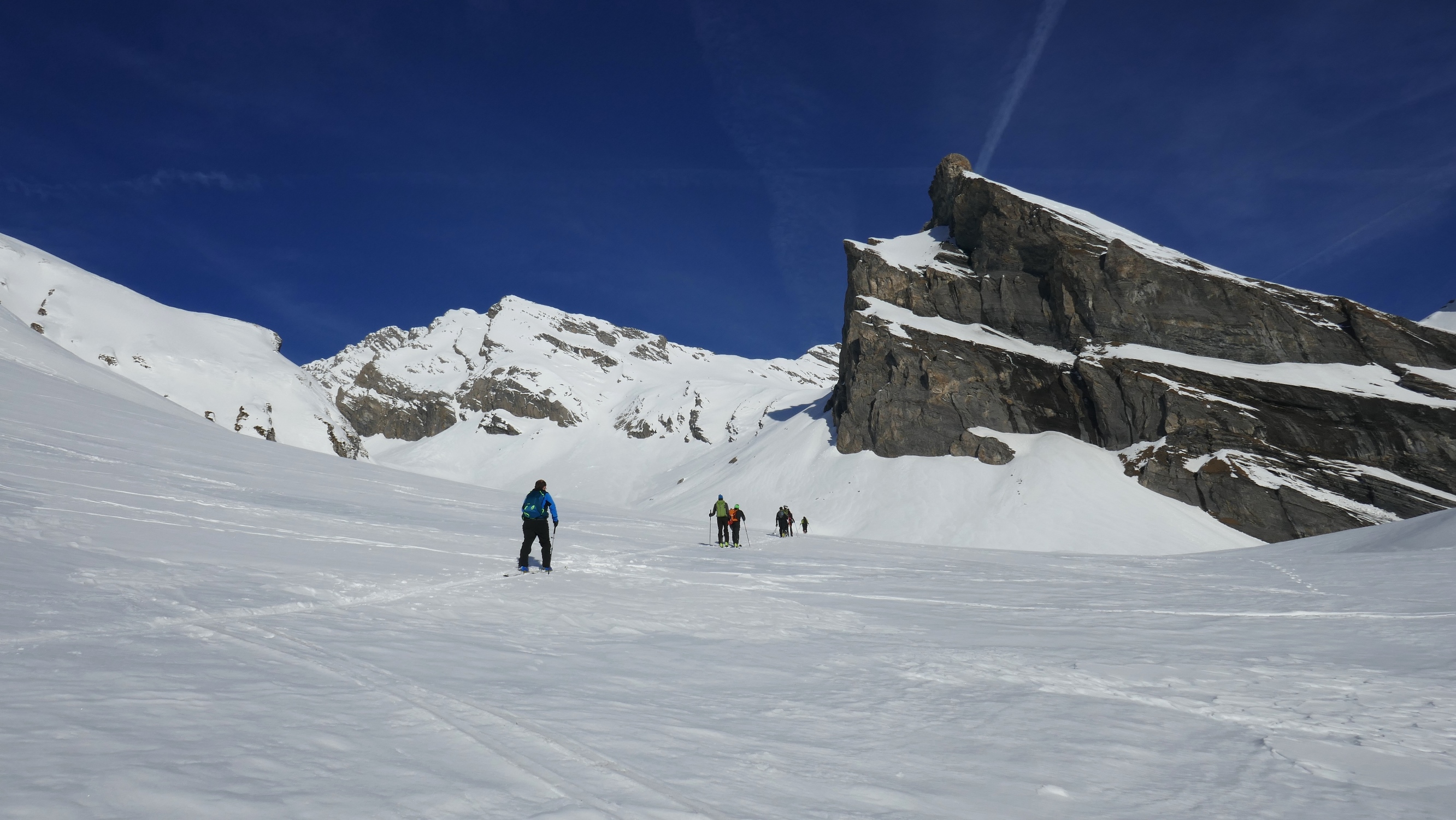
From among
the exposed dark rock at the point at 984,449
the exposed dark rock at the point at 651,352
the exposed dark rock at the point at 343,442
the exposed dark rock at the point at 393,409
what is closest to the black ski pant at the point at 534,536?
the exposed dark rock at the point at 984,449

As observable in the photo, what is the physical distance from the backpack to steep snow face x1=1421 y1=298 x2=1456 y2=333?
239 ft

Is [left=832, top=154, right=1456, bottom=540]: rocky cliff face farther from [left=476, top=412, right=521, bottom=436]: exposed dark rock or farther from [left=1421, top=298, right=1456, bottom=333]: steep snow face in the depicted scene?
[left=476, top=412, right=521, bottom=436]: exposed dark rock

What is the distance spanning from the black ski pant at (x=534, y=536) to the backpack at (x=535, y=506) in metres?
0.07

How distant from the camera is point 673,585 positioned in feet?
35.6

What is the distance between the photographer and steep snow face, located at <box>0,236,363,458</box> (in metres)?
57.2

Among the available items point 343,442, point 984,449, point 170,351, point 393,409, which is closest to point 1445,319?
point 984,449

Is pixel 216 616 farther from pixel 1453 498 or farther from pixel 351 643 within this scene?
pixel 1453 498

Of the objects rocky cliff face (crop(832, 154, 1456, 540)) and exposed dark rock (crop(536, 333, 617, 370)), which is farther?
→ exposed dark rock (crop(536, 333, 617, 370))

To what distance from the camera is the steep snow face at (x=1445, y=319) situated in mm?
57416

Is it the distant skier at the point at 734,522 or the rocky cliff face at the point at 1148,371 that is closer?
the distant skier at the point at 734,522

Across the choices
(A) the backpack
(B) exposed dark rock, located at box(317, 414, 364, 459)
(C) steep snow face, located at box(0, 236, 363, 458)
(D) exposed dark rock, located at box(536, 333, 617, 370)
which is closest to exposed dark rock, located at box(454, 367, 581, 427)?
(D) exposed dark rock, located at box(536, 333, 617, 370)

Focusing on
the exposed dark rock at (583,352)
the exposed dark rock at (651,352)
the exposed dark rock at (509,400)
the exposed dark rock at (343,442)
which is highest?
the exposed dark rock at (651,352)

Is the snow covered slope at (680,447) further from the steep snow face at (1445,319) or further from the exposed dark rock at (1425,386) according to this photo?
the steep snow face at (1445,319)

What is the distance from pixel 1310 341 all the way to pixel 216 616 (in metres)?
72.1
